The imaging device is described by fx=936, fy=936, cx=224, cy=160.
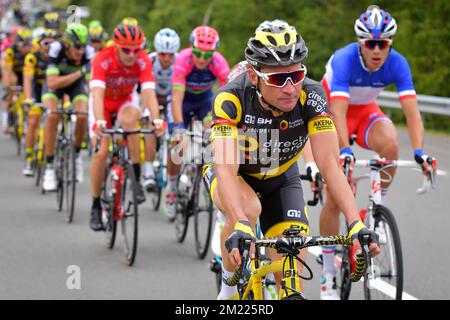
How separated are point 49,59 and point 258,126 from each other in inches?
282

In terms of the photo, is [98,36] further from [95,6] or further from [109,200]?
[95,6]

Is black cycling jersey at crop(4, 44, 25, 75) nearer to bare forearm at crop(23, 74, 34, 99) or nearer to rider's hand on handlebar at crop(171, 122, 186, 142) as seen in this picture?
bare forearm at crop(23, 74, 34, 99)

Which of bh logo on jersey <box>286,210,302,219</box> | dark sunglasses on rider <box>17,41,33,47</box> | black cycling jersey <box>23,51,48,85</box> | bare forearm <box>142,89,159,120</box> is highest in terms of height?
dark sunglasses on rider <box>17,41,33,47</box>

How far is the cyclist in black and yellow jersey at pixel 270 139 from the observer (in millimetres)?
4969

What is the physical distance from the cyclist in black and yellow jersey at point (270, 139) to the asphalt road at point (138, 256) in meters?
2.21

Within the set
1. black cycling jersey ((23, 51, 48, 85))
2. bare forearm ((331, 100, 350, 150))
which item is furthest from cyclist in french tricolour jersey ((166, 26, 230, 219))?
black cycling jersey ((23, 51, 48, 85))

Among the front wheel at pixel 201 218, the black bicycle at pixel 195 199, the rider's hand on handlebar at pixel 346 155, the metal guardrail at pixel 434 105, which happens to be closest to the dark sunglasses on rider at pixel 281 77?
the rider's hand on handlebar at pixel 346 155

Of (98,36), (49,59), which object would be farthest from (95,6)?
(49,59)

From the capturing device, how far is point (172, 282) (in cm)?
827

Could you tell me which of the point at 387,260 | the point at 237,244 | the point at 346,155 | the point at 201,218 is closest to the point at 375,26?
the point at 346,155

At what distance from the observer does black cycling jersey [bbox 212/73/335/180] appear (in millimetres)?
5281

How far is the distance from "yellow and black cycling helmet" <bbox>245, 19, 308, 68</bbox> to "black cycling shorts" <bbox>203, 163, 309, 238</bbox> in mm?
987

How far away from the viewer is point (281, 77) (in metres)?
4.96

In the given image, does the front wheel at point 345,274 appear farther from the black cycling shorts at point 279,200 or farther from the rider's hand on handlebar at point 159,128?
the rider's hand on handlebar at point 159,128
